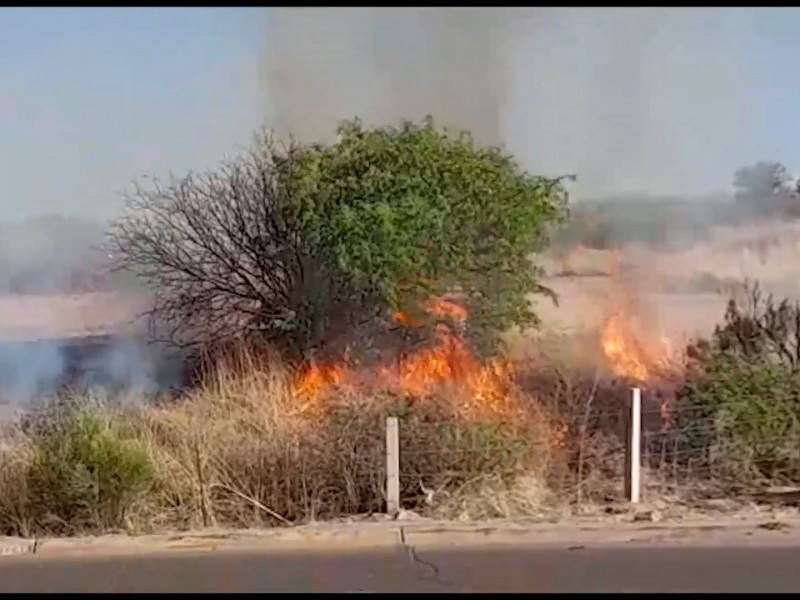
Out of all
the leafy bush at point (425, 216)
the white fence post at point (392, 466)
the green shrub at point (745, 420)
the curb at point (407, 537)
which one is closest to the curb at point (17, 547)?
the curb at point (407, 537)

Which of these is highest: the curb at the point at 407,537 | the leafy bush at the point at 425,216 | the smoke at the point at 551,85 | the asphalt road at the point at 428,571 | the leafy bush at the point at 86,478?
the smoke at the point at 551,85

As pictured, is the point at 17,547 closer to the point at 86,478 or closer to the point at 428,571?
the point at 86,478

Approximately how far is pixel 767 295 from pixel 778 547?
8.49ft

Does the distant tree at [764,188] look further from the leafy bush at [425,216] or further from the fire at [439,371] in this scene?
the fire at [439,371]

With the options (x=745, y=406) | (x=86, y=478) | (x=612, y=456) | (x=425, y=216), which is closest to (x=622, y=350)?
(x=745, y=406)

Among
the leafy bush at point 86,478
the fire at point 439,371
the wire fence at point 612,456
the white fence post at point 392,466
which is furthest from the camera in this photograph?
the fire at point 439,371

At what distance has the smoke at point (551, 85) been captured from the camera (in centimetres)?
597

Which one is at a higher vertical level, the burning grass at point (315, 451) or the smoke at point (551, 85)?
the smoke at point (551, 85)

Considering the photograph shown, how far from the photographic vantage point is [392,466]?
177 inches

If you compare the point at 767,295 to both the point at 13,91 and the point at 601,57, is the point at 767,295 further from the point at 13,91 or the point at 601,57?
the point at 13,91

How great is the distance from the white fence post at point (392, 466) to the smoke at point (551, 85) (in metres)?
2.06

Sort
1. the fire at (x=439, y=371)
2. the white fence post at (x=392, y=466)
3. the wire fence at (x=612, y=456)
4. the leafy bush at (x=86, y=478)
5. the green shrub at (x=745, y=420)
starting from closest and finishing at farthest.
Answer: the leafy bush at (x=86, y=478)
the white fence post at (x=392, y=466)
the wire fence at (x=612, y=456)
the green shrub at (x=745, y=420)
the fire at (x=439, y=371)

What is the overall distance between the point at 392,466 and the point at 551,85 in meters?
2.74

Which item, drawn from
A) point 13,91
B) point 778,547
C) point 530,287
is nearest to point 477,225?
point 530,287
